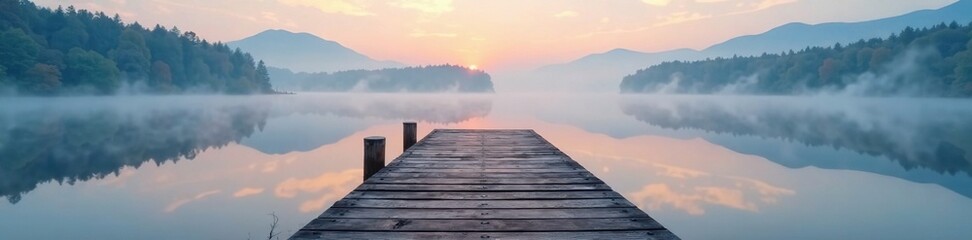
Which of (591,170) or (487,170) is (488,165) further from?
(591,170)

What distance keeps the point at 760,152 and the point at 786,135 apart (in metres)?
9.03

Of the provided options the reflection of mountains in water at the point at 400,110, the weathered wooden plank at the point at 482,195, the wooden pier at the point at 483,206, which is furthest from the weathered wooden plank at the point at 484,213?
the reflection of mountains in water at the point at 400,110

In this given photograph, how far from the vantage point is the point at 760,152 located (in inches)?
853

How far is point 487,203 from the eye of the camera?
6.52 m

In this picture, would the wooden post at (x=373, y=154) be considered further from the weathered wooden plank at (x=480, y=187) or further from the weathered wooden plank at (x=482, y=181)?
the weathered wooden plank at (x=480, y=187)

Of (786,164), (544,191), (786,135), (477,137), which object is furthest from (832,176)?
(786,135)

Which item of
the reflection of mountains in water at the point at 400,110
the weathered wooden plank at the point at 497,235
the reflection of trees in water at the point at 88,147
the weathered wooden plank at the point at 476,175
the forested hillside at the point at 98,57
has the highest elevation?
the forested hillside at the point at 98,57

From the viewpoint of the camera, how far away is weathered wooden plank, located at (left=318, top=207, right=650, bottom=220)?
5777 millimetres

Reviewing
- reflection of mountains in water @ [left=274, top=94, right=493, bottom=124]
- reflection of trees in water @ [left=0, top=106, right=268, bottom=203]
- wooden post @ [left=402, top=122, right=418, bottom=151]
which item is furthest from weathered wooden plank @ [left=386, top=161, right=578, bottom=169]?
reflection of mountains in water @ [left=274, top=94, right=493, bottom=124]

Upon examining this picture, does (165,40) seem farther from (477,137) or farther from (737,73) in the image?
(737,73)

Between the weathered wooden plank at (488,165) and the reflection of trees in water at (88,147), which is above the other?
the weathered wooden plank at (488,165)

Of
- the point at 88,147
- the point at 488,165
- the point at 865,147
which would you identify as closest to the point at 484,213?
the point at 488,165

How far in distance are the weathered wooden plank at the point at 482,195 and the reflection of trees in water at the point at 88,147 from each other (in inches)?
417

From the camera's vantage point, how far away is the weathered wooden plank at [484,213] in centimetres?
578
